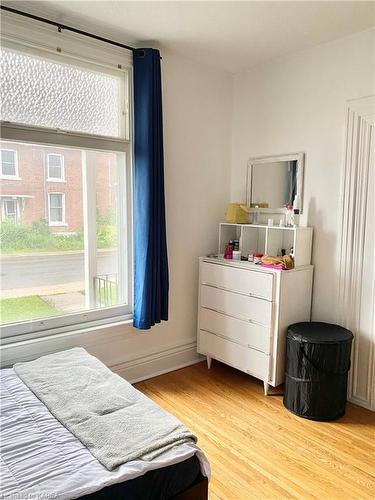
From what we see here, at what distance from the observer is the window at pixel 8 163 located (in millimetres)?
2289

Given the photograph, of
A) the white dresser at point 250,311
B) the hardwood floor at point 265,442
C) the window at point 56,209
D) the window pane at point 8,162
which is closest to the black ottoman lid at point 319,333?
the white dresser at point 250,311

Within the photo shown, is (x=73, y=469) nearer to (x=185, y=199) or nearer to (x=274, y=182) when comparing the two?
(x=185, y=199)

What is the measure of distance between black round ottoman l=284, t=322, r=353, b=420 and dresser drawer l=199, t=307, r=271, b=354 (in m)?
0.24

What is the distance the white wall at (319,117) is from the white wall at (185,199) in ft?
1.30

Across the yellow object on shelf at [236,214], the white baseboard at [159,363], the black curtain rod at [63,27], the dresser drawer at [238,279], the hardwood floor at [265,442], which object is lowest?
the hardwood floor at [265,442]

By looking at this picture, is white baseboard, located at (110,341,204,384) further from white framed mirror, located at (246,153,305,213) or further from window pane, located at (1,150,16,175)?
window pane, located at (1,150,16,175)

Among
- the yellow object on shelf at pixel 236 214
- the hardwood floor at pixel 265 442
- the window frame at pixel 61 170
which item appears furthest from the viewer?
the yellow object on shelf at pixel 236 214

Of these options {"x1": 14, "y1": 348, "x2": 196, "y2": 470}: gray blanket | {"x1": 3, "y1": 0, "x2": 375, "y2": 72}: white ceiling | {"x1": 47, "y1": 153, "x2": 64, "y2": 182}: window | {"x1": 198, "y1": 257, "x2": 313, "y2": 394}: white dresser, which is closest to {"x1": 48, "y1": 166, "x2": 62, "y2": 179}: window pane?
{"x1": 47, "y1": 153, "x2": 64, "y2": 182}: window

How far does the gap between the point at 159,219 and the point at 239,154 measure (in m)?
1.10

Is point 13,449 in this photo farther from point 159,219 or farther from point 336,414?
point 336,414

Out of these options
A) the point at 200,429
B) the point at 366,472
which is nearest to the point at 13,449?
the point at 200,429

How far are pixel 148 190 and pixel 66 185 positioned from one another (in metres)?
0.57

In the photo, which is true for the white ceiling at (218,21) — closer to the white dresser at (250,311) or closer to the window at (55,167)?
the window at (55,167)

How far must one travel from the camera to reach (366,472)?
1932 millimetres
